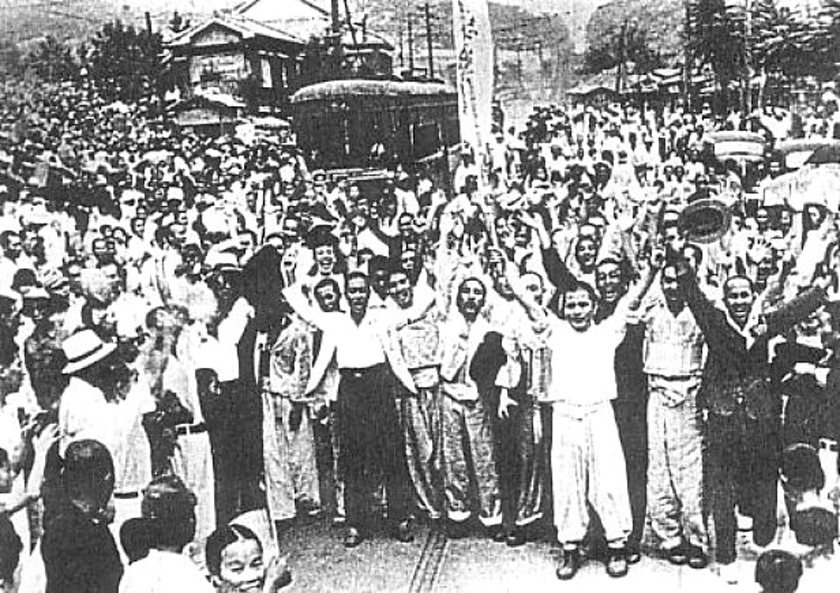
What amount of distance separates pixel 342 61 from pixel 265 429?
1.54 m

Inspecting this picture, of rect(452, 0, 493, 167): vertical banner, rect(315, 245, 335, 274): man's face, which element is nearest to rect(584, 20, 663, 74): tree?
rect(452, 0, 493, 167): vertical banner

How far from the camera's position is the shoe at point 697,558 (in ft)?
14.2

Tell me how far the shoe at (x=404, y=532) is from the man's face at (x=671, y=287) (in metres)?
1.40

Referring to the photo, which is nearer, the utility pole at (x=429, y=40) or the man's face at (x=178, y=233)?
the utility pole at (x=429, y=40)

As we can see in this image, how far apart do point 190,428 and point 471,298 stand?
1.28 meters

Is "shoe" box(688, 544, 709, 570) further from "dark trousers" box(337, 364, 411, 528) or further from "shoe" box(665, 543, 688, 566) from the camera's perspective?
"dark trousers" box(337, 364, 411, 528)

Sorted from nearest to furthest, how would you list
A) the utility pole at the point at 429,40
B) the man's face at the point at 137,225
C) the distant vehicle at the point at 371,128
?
1. the utility pole at the point at 429,40
2. the distant vehicle at the point at 371,128
3. the man's face at the point at 137,225

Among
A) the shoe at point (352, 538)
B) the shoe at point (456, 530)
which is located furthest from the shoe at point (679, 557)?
the shoe at point (352, 538)

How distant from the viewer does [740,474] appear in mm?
4289

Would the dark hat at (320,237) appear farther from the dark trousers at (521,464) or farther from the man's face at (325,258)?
the dark trousers at (521,464)

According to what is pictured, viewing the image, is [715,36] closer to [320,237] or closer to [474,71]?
[474,71]

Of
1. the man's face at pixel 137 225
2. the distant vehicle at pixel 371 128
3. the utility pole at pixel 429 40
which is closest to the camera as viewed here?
the utility pole at pixel 429 40

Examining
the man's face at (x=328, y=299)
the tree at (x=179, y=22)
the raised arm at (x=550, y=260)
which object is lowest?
the man's face at (x=328, y=299)

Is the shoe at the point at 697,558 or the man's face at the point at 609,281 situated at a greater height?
the man's face at the point at 609,281
